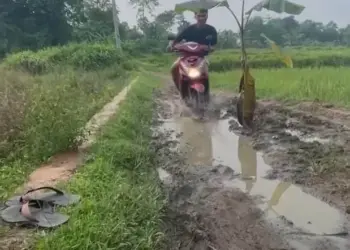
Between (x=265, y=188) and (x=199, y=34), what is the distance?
4442 millimetres

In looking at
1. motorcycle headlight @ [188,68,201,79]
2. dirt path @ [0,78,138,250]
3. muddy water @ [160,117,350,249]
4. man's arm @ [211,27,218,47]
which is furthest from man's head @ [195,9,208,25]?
dirt path @ [0,78,138,250]

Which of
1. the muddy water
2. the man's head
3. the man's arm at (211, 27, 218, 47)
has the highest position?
the man's head

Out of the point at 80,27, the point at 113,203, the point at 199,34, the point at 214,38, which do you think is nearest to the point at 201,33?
the point at 199,34

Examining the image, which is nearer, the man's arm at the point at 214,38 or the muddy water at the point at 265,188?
the muddy water at the point at 265,188

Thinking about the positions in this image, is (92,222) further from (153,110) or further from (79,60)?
(79,60)

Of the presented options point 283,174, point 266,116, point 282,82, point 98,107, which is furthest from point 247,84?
point 282,82

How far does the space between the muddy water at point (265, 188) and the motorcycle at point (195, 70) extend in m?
0.88

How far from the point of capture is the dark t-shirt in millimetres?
8078

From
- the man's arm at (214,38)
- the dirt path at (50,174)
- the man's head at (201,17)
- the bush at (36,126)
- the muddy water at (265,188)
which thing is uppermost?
the man's head at (201,17)

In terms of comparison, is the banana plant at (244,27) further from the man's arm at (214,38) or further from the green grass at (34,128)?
the green grass at (34,128)

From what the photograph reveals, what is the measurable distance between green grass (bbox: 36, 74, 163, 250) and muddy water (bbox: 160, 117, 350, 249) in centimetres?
52

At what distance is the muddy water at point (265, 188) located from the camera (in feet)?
10.8

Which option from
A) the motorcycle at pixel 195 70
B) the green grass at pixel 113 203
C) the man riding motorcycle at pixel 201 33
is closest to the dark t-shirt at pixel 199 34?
the man riding motorcycle at pixel 201 33

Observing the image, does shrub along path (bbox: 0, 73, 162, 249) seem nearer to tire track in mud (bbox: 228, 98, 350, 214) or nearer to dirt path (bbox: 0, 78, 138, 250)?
dirt path (bbox: 0, 78, 138, 250)
